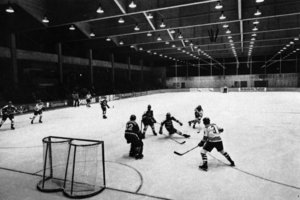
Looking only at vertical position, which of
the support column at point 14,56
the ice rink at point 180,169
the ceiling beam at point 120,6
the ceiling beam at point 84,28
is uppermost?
the ceiling beam at point 84,28

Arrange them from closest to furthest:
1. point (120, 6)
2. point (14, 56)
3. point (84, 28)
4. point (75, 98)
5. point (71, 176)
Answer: point (71, 176)
point (120, 6)
point (14, 56)
point (84, 28)
point (75, 98)

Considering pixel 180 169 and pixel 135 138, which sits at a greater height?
pixel 135 138

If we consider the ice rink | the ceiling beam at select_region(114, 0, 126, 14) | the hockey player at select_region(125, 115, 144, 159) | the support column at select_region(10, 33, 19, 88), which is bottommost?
the ice rink

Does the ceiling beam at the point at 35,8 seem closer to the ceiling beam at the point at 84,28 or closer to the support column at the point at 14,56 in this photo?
the support column at the point at 14,56

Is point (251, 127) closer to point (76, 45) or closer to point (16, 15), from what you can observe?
point (16, 15)

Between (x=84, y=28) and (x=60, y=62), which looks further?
(x=60, y=62)

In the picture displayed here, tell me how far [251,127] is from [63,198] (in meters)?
10.9

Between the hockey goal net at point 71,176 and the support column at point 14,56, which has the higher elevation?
the support column at point 14,56

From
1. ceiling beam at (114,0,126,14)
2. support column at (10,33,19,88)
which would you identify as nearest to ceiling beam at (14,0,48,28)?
support column at (10,33,19,88)

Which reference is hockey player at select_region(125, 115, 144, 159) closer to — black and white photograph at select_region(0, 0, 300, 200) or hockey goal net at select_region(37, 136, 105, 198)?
black and white photograph at select_region(0, 0, 300, 200)

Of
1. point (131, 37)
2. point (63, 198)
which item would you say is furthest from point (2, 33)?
point (63, 198)

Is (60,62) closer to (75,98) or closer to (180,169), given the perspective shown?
(75,98)

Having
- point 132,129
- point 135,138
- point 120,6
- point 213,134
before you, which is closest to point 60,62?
point 120,6

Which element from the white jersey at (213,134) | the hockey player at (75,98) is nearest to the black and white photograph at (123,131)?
the white jersey at (213,134)
